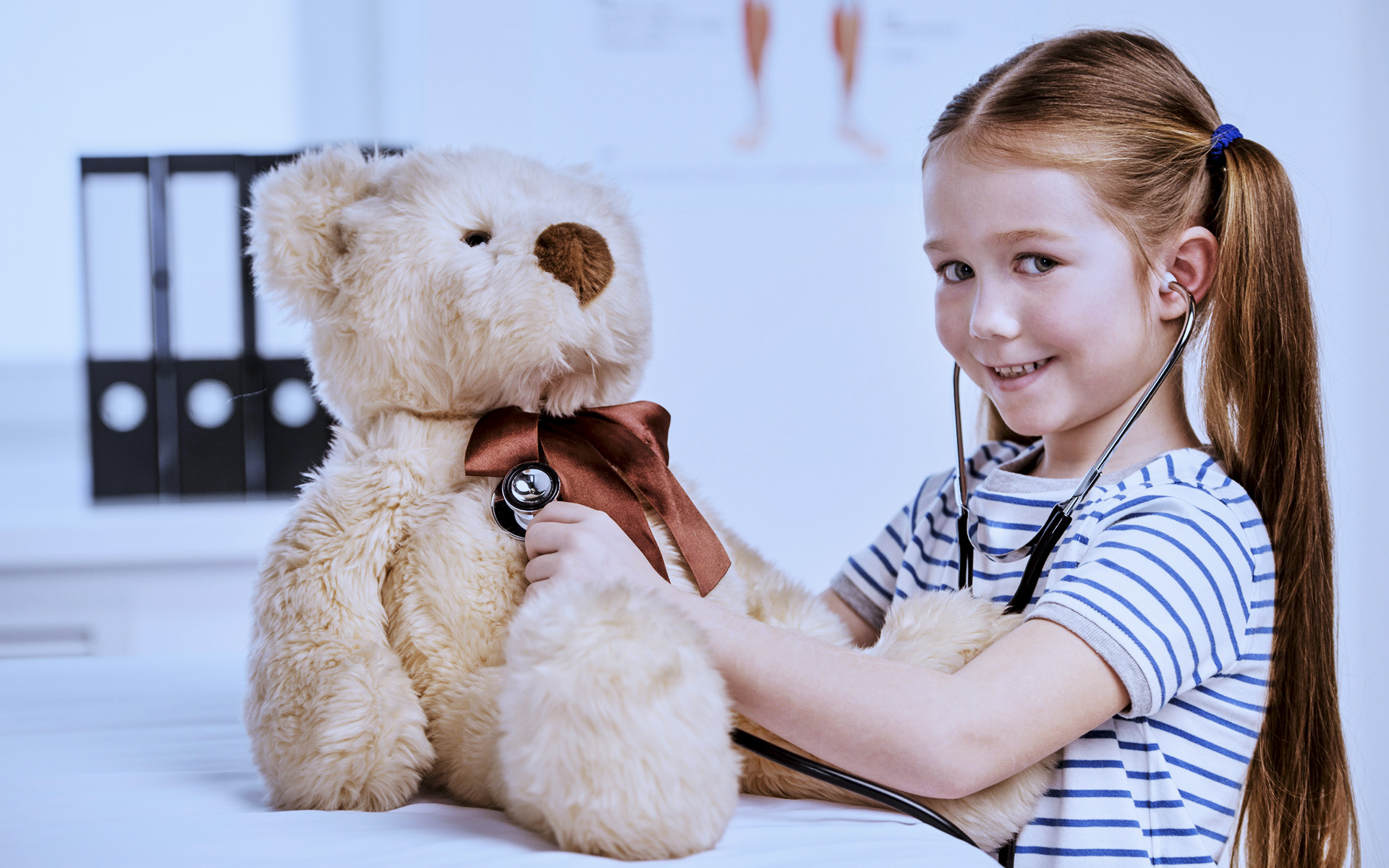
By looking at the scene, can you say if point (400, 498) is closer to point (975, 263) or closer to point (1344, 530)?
point (975, 263)

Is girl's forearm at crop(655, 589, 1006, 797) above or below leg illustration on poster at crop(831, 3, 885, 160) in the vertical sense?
below

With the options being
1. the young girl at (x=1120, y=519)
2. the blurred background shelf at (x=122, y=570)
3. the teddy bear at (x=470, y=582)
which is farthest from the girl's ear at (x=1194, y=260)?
the blurred background shelf at (x=122, y=570)

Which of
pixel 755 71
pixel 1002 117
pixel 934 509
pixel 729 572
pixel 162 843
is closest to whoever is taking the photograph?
pixel 162 843

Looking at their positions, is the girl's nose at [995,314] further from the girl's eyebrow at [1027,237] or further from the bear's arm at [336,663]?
the bear's arm at [336,663]

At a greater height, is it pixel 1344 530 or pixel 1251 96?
pixel 1251 96

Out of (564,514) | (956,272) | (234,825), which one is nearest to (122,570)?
(234,825)

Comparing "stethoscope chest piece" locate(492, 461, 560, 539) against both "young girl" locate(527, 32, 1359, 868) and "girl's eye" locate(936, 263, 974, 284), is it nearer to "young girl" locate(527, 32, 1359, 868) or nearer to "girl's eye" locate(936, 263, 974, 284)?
"young girl" locate(527, 32, 1359, 868)

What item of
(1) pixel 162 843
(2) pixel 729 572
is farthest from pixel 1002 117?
(1) pixel 162 843

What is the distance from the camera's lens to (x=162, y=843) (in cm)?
56

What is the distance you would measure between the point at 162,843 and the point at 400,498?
0.24m

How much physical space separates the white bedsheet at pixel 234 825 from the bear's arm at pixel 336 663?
27 millimetres

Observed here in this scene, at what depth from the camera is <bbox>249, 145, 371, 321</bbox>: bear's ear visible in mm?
642

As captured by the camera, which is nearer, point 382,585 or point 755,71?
point 382,585

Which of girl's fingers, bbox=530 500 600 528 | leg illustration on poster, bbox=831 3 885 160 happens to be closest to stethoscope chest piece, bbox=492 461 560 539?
girl's fingers, bbox=530 500 600 528
